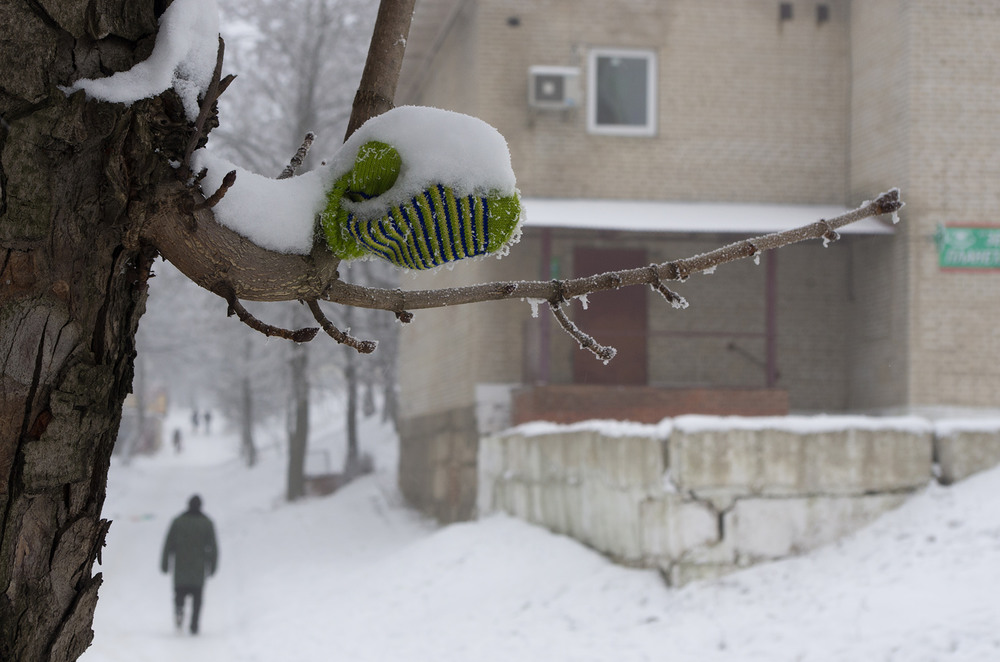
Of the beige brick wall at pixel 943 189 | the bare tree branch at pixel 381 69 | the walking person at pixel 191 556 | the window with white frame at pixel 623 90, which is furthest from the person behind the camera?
the window with white frame at pixel 623 90

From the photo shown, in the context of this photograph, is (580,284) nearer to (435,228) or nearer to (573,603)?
(435,228)

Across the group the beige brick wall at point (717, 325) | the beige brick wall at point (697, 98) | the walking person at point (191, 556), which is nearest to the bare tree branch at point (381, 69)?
the walking person at point (191, 556)

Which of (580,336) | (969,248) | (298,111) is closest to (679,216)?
(969,248)

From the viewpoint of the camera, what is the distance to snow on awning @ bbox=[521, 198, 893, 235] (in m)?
13.7

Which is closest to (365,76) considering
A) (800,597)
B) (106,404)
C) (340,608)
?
(106,404)

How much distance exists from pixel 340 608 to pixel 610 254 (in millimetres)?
6608

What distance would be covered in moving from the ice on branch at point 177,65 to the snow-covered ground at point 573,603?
544 cm

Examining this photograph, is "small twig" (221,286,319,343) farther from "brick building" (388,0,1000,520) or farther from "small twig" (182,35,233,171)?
"brick building" (388,0,1000,520)

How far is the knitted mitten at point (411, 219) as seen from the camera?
198 cm

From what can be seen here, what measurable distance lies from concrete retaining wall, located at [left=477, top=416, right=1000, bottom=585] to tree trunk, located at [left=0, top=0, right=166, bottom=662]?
22.0ft

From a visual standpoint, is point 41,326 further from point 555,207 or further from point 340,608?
point 555,207

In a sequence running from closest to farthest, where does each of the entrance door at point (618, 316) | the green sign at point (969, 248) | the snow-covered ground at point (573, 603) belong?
the snow-covered ground at point (573, 603) < the green sign at point (969, 248) < the entrance door at point (618, 316)

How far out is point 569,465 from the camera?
35.1ft

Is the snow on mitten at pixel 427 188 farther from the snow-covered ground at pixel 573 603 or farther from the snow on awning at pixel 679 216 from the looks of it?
the snow on awning at pixel 679 216
